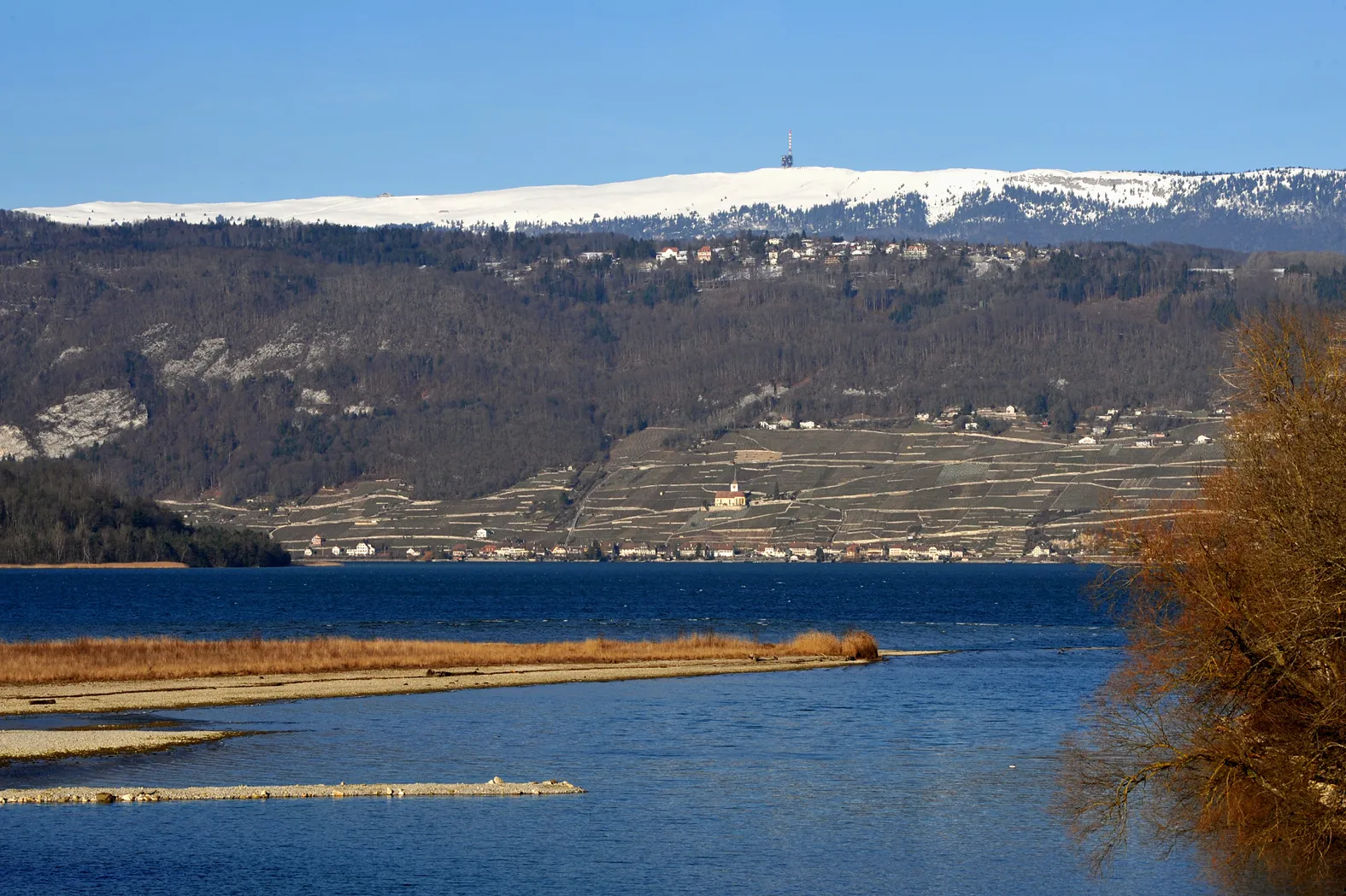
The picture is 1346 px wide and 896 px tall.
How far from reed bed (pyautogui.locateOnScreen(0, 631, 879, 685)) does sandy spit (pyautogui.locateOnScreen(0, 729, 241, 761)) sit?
19.4 m

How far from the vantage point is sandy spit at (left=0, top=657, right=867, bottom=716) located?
224 ft

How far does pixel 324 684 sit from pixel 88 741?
77.3ft

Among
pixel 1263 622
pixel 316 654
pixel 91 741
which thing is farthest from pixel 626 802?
pixel 316 654

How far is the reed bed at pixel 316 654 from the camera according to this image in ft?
261

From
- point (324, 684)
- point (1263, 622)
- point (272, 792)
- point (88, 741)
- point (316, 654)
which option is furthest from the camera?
point (316, 654)

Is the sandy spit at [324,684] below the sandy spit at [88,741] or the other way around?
below

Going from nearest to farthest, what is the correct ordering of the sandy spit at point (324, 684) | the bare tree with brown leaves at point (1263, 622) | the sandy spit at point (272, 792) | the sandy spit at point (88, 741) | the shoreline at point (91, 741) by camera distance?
the bare tree with brown leaves at point (1263, 622), the sandy spit at point (272, 792), the shoreline at point (91, 741), the sandy spit at point (88, 741), the sandy spit at point (324, 684)

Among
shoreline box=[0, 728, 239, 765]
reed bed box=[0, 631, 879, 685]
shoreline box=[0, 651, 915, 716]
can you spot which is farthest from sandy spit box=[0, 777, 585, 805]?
reed bed box=[0, 631, 879, 685]

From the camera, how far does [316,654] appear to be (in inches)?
3511

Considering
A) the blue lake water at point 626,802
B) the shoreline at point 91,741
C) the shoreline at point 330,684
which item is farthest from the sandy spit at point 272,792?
the shoreline at point 330,684

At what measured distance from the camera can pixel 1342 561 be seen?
32188mm

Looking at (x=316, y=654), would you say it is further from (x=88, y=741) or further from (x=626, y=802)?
(x=626, y=802)

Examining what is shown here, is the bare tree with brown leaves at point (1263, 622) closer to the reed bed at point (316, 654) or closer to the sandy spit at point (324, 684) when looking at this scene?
the sandy spit at point (324, 684)

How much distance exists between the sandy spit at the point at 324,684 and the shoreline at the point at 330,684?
34 mm
